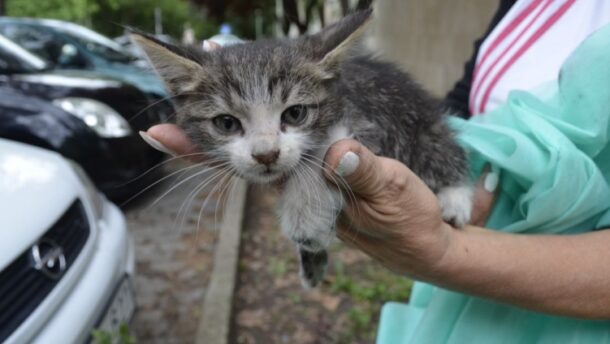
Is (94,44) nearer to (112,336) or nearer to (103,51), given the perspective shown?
(103,51)

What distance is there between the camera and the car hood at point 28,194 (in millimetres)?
2299

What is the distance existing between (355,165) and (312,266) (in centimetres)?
83

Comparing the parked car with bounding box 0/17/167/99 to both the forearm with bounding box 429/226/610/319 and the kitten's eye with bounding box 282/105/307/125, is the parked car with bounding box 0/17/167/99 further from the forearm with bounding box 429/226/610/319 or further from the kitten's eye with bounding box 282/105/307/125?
the forearm with bounding box 429/226/610/319

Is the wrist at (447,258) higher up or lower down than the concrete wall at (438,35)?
higher up

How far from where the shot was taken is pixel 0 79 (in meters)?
5.40

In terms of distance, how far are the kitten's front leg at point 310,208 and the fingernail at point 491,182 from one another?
1.98 ft

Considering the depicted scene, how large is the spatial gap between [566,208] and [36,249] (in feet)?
7.26

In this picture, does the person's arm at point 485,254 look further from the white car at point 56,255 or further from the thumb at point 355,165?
the white car at point 56,255

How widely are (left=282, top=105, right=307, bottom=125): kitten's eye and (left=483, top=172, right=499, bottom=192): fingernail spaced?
712mm

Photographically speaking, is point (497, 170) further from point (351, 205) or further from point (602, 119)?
point (351, 205)

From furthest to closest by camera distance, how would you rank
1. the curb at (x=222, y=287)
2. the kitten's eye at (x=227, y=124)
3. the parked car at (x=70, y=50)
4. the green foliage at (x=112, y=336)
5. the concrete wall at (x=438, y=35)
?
the parked car at (x=70, y=50)
the concrete wall at (x=438, y=35)
the curb at (x=222, y=287)
the green foliage at (x=112, y=336)
the kitten's eye at (x=227, y=124)

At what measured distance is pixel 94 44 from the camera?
8.75 m

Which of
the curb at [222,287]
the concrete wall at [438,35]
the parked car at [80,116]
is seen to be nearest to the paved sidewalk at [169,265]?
the curb at [222,287]

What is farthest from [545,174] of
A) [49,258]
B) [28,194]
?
[28,194]
